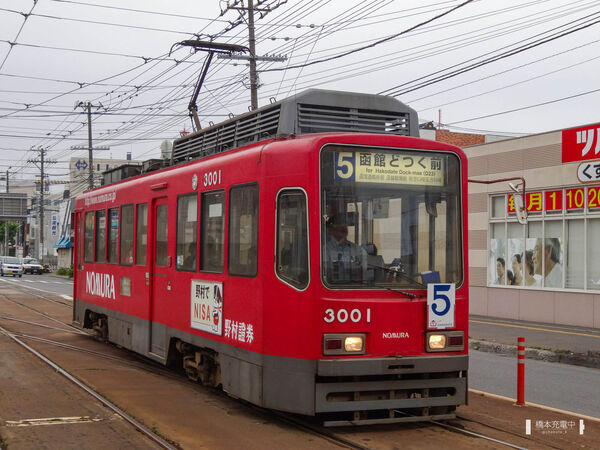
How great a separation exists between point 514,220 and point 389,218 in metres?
16.1

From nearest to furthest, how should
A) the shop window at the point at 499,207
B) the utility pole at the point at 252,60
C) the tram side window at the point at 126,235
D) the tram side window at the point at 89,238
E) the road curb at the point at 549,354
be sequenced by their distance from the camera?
the tram side window at the point at 126,235
the road curb at the point at 549,354
the tram side window at the point at 89,238
the shop window at the point at 499,207
the utility pole at the point at 252,60

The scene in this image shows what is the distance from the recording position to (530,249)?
2241 cm

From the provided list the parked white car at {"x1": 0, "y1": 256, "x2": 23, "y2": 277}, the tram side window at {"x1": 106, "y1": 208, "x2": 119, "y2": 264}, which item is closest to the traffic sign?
the tram side window at {"x1": 106, "y1": 208, "x2": 119, "y2": 264}

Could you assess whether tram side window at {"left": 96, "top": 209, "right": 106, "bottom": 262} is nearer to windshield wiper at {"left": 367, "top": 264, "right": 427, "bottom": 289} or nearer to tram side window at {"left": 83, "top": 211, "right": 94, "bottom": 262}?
tram side window at {"left": 83, "top": 211, "right": 94, "bottom": 262}

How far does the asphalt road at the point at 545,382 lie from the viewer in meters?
10.4

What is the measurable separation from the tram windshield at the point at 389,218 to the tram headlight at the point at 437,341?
0.54m

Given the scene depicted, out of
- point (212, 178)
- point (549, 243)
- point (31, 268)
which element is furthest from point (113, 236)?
point (31, 268)

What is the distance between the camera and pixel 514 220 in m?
23.0

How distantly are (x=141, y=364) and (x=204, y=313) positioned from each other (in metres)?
4.00

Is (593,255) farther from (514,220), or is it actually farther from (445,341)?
(445,341)

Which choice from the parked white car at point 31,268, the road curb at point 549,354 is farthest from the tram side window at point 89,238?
the parked white car at point 31,268

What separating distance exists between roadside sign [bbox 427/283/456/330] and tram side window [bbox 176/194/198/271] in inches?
129

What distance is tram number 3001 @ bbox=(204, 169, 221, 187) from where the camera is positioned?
9.27 m

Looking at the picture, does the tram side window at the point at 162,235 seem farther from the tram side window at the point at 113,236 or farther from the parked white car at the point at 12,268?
the parked white car at the point at 12,268
